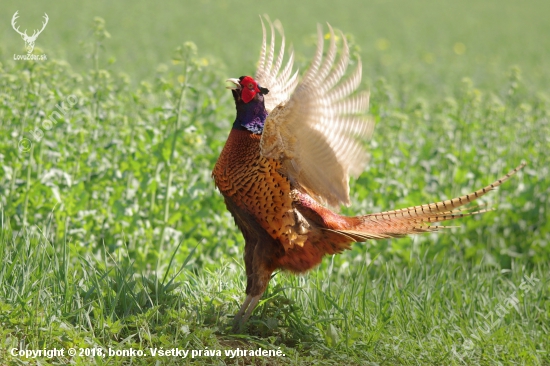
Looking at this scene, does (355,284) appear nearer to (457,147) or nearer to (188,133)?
(188,133)

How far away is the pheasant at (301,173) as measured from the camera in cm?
313

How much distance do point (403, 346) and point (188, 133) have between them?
1.97 metres

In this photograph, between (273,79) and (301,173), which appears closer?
(301,173)

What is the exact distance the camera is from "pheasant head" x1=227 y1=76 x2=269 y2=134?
336 cm

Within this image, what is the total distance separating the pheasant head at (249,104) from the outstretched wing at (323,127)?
17 centimetres

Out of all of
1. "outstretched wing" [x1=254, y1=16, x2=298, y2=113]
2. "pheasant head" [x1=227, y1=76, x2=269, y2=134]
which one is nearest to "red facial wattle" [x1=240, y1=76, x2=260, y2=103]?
"pheasant head" [x1=227, y1=76, x2=269, y2=134]

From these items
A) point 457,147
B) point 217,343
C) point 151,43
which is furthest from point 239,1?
point 217,343

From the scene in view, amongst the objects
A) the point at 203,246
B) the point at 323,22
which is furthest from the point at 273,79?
the point at 323,22

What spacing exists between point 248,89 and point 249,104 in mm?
76

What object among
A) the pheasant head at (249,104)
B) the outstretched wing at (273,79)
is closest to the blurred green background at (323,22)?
the outstretched wing at (273,79)

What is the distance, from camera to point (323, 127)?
10.4 ft

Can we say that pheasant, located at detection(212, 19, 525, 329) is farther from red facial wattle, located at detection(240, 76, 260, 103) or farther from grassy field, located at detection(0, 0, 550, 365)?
grassy field, located at detection(0, 0, 550, 365)

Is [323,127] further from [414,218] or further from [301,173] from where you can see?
[414,218]

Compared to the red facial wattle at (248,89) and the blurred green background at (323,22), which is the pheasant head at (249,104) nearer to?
the red facial wattle at (248,89)
